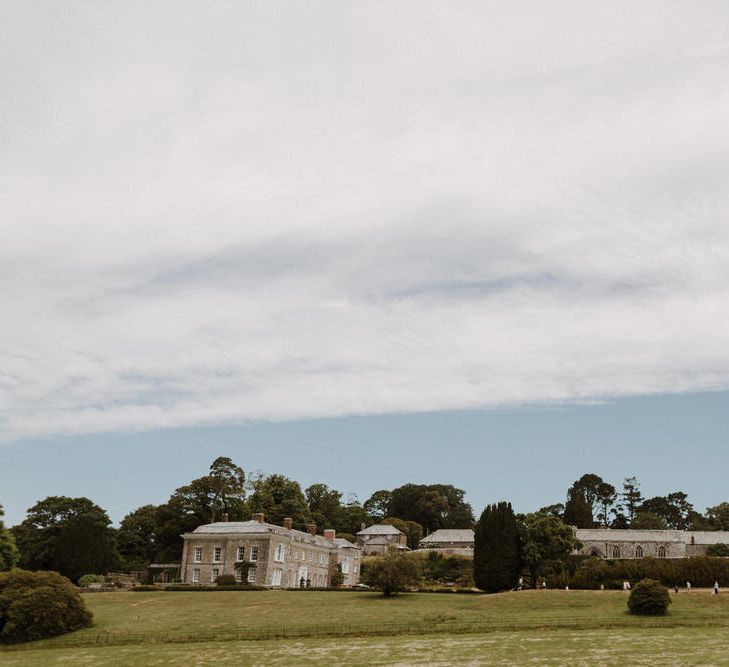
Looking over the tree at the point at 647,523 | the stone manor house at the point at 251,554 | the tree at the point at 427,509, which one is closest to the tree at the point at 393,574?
the stone manor house at the point at 251,554

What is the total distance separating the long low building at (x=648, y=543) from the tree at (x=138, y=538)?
52.4 meters

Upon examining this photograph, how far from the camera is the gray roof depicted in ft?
334

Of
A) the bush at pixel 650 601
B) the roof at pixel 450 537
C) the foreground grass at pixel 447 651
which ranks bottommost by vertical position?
the foreground grass at pixel 447 651

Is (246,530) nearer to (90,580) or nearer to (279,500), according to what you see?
(90,580)

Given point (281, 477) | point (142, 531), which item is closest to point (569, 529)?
point (281, 477)

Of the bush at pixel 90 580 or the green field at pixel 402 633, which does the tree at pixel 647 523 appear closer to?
the green field at pixel 402 633

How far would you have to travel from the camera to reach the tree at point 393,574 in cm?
6328

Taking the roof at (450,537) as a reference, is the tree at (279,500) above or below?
above

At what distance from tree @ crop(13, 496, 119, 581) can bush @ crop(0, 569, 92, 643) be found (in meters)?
35.3

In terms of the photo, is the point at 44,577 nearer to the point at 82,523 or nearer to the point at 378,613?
the point at 378,613

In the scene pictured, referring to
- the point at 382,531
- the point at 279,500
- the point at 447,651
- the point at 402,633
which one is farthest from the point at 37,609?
the point at 382,531

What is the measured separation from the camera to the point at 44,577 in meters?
51.7

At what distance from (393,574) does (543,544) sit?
46.6ft

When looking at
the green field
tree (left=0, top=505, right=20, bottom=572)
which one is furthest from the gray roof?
tree (left=0, top=505, right=20, bottom=572)
